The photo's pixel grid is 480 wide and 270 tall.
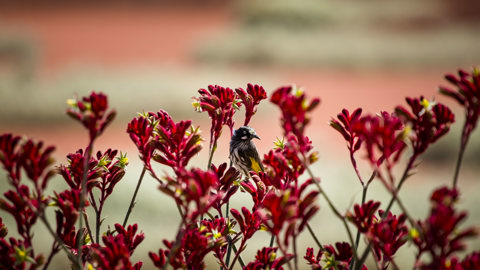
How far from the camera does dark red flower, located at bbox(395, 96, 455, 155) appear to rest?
35cm

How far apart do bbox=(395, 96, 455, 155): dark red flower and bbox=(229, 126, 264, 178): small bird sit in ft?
0.65

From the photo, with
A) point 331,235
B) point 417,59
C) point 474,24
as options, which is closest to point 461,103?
point 331,235

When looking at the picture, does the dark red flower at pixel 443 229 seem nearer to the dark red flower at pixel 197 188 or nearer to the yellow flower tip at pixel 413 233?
the yellow flower tip at pixel 413 233

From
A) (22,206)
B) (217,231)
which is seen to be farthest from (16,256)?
(217,231)

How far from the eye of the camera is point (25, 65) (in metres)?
4.50

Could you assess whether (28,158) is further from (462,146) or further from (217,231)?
(462,146)

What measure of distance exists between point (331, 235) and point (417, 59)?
422 cm

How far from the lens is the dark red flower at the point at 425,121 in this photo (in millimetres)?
350

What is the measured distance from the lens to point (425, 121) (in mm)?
355

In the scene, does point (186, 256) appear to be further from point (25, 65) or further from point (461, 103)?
point (25, 65)

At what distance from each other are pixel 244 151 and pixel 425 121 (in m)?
0.22

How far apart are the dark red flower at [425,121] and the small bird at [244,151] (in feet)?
0.65

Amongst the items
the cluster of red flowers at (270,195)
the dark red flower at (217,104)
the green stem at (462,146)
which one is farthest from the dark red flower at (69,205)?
the green stem at (462,146)

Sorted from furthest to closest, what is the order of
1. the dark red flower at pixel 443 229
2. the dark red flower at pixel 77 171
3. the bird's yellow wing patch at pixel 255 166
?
the bird's yellow wing patch at pixel 255 166 → the dark red flower at pixel 77 171 → the dark red flower at pixel 443 229
